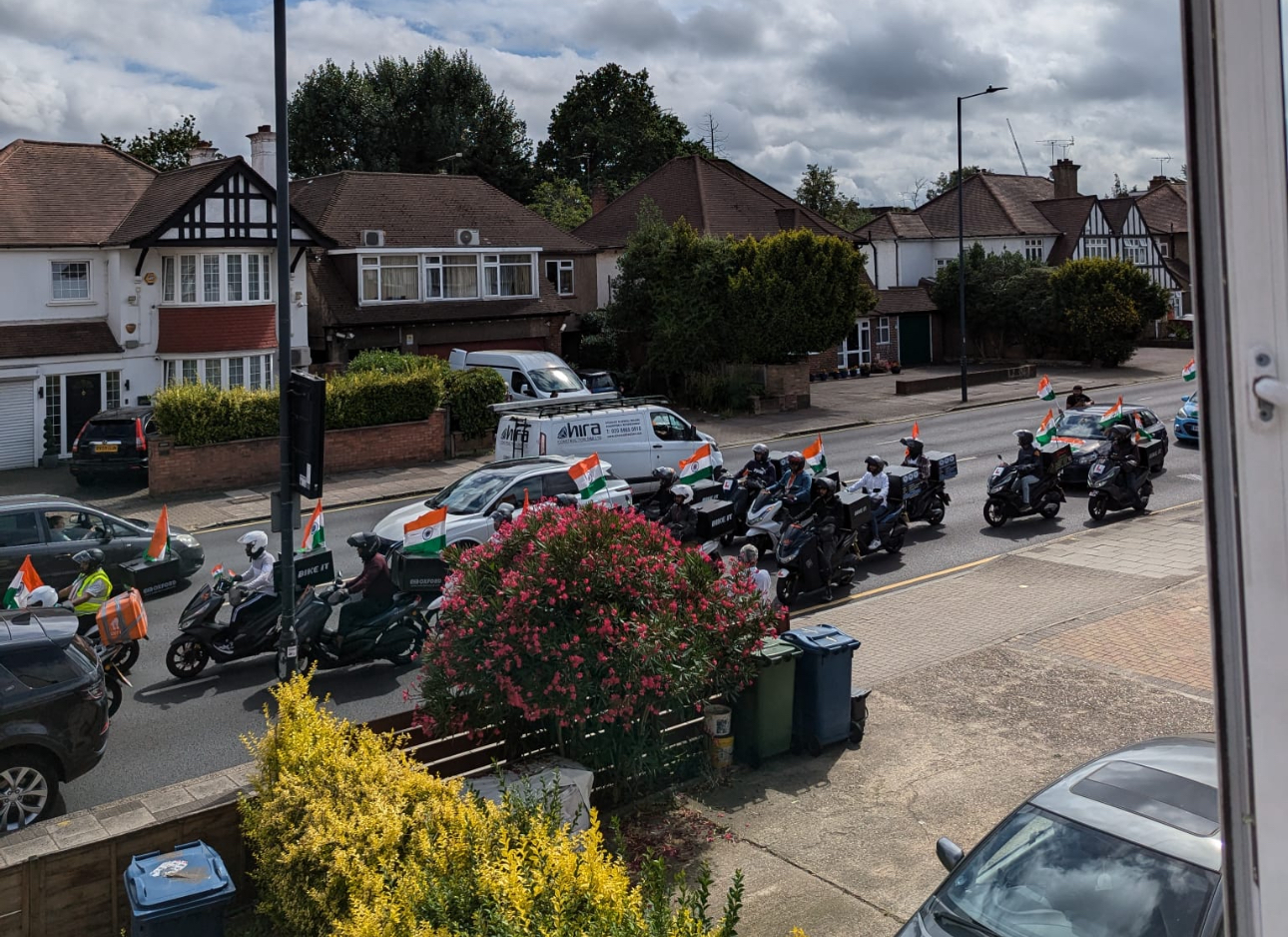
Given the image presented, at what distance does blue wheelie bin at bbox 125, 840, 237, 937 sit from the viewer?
611 centimetres

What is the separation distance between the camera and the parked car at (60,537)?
15.4 m

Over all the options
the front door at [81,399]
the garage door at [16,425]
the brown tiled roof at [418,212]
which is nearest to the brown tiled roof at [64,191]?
the front door at [81,399]

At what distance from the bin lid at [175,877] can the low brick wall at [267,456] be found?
1904 centimetres

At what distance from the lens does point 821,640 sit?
967cm

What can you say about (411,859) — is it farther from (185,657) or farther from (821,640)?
(185,657)

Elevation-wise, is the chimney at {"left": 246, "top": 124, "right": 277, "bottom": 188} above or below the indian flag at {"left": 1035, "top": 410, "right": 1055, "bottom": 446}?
above

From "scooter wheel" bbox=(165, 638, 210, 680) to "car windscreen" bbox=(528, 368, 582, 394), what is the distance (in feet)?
61.3

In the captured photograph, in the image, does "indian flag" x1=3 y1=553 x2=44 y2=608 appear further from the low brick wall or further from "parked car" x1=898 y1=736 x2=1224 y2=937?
the low brick wall

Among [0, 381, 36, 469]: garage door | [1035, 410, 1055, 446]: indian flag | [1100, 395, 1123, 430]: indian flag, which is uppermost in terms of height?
[0, 381, 36, 469]: garage door

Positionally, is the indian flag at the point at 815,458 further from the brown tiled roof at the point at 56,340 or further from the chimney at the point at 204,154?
the chimney at the point at 204,154

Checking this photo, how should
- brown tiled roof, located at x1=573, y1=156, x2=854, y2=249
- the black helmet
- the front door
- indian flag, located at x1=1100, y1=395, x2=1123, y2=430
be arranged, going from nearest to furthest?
1. the black helmet
2. indian flag, located at x1=1100, y1=395, x2=1123, y2=430
3. the front door
4. brown tiled roof, located at x1=573, y1=156, x2=854, y2=249

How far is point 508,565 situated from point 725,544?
9.89 meters

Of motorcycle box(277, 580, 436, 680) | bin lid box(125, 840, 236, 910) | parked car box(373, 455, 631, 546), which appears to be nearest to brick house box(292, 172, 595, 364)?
parked car box(373, 455, 631, 546)

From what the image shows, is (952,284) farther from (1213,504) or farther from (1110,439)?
(1213,504)
